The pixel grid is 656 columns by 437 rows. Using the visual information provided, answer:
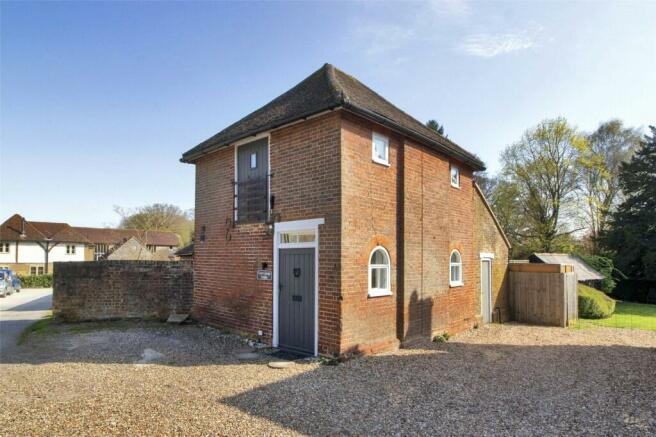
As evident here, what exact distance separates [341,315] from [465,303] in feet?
20.5

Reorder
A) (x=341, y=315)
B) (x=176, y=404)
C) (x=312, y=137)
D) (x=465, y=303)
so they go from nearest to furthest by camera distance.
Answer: (x=176, y=404), (x=341, y=315), (x=312, y=137), (x=465, y=303)

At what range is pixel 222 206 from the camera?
11.3 meters

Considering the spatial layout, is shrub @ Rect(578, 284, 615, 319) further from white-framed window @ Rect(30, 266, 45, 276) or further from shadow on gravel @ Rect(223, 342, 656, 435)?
white-framed window @ Rect(30, 266, 45, 276)

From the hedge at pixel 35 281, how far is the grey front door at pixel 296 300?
36.7 m

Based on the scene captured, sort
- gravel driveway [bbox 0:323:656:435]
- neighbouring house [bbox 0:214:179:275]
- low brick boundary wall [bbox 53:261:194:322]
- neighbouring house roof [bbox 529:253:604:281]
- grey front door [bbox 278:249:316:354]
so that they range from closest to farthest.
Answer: gravel driveway [bbox 0:323:656:435], grey front door [bbox 278:249:316:354], low brick boundary wall [bbox 53:261:194:322], neighbouring house roof [bbox 529:253:604:281], neighbouring house [bbox 0:214:179:275]

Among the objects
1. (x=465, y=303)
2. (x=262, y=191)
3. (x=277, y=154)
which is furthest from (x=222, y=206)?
(x=465, y=303)

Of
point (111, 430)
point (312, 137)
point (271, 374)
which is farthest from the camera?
point (312, 137)

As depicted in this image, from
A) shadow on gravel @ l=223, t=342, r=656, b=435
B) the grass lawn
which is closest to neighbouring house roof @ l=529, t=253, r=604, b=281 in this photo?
the grass lawn

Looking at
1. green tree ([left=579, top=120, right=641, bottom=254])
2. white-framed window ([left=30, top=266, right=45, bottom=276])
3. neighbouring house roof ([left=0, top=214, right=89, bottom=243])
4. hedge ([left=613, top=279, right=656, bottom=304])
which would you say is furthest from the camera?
white-framed window ([left=30, top=266, right=45, bottom=276])

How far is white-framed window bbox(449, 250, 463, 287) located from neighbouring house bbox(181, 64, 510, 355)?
4cm

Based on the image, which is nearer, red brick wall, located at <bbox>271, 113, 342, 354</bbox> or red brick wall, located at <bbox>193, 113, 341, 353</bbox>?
red brick wall, located at <bbox>271, 113, 342, 354</bbox>

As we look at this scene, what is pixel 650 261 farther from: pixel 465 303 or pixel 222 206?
pixel 222 206

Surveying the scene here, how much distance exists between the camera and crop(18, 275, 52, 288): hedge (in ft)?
115

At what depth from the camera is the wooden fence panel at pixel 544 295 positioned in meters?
13.5
